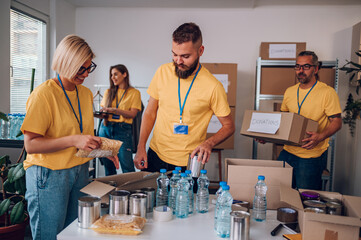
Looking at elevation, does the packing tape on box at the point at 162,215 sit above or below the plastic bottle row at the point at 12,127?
below

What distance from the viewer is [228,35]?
422cm

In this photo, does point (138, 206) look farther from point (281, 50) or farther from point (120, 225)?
point (281, 50)

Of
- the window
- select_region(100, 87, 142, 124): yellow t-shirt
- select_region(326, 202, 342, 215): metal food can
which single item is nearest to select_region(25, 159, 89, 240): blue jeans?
select_region(326, 202, 342, 215): metal food can

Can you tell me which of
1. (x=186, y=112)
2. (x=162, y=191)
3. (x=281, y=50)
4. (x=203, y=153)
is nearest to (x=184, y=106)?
(x=186, y=112)

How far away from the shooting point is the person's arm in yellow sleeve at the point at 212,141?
143 centimetres

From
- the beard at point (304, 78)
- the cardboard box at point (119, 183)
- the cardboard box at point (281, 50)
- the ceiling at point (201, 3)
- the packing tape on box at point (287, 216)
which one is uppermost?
the ceiling at point (201, 3)

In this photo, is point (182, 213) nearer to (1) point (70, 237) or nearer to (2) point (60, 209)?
(1) point (70, 237)

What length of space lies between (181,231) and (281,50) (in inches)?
122

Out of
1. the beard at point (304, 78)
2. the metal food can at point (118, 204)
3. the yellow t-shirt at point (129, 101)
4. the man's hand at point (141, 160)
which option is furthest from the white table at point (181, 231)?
the yellow t-shirt at point (129, 101)

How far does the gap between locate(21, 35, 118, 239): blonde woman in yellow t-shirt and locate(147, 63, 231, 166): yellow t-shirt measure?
0.46 metres

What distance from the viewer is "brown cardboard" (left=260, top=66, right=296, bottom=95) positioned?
3574 mm

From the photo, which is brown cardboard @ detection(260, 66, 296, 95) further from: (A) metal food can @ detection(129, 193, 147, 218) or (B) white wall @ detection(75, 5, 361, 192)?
(A) metal food can @ detection(129, 193, 147, 218)

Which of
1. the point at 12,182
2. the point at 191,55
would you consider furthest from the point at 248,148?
the point at 12,182

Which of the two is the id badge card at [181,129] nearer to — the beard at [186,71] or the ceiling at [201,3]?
the beard at [186,71]
